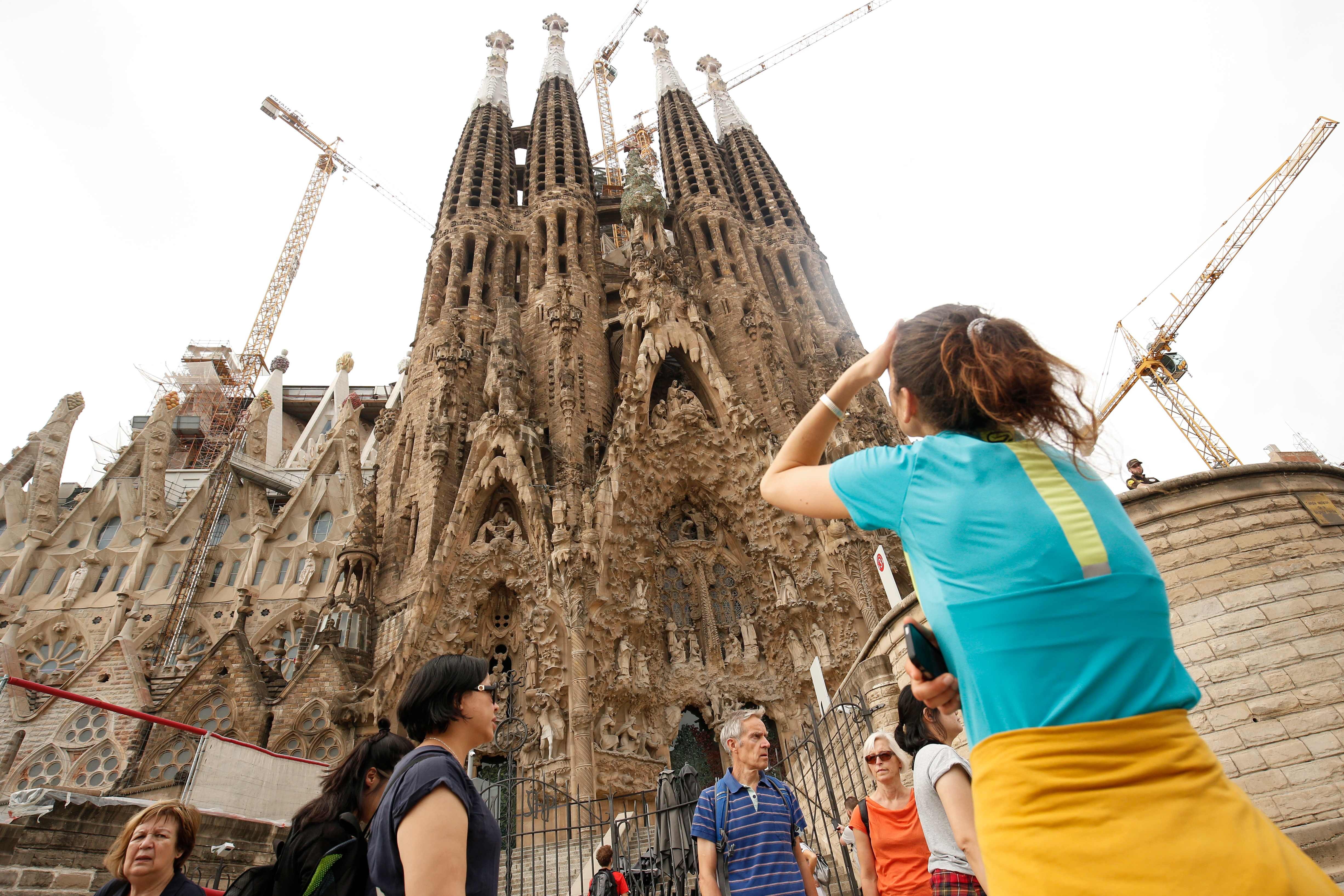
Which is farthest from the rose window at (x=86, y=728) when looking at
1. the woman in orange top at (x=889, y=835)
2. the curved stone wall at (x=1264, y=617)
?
the curved stone wall at (x=1264, y=617)

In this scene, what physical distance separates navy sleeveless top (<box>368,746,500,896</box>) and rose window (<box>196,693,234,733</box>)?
1430cm

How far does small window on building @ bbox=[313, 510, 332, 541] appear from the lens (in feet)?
77.5

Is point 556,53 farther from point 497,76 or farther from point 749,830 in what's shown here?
point 749,830

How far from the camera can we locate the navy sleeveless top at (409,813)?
5.63 ft

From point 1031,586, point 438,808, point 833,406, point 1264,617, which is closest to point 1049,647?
point 1031,586

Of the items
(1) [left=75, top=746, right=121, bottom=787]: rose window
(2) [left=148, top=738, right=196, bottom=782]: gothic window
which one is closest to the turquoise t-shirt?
(1) [left=75, top=746, right=121, bottom=787]: rose window

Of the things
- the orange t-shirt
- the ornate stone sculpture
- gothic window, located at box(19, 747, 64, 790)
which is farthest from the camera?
the ornate stone sculpture

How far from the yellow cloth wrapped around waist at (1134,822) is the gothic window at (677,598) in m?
14.7

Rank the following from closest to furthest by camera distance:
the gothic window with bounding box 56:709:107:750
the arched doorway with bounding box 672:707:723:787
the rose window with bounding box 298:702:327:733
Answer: the gothic window with bounding box 56:709:107:750 < the rose window with bounding box 298:702:327:733 < the arched doorway with bounding box 672:707:723:787

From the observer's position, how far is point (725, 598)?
52.4ft

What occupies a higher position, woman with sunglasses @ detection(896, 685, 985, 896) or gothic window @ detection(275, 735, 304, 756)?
gothic window @ detection(275, 735, 304, 756)

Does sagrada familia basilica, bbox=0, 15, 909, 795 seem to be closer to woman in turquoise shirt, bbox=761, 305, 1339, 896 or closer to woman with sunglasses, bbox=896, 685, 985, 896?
woman with sunglasses, bbox=896, 685, 985, 896

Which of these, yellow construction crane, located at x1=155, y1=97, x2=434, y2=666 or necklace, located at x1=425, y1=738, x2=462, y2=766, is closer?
necklace, located at x1=425, y1=738, x2=462, y2=766

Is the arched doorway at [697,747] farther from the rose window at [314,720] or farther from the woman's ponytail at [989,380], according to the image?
the woman's ponytail at [989,380]
